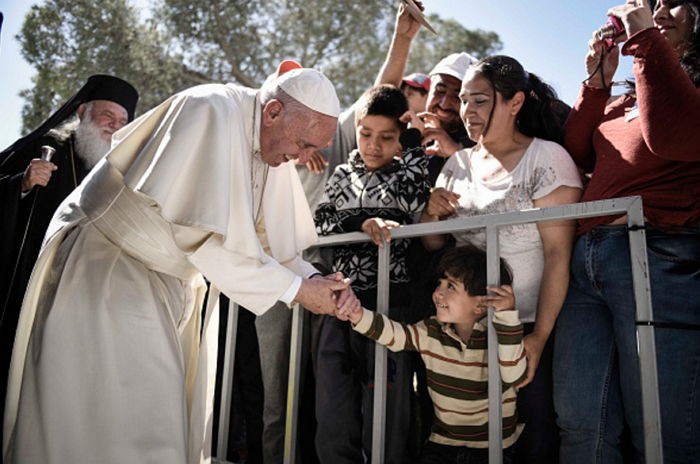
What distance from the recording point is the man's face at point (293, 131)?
9.59 feet

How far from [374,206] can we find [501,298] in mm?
973

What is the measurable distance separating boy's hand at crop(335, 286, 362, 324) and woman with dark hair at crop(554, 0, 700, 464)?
2.81 feet

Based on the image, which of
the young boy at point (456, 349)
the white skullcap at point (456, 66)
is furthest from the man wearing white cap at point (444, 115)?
the young boy at point (456, 349)

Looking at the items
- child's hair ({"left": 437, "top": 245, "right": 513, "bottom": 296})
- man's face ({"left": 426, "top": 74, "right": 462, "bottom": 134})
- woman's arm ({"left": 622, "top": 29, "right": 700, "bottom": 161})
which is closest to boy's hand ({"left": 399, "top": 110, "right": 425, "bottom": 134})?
man's face ({"left": 426, "top": 74, "right": 462, "bottom": 134})

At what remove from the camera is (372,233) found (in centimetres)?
307

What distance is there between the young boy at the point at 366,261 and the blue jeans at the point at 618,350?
81 cm

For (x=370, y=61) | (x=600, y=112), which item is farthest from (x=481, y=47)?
(x=600, y=112)

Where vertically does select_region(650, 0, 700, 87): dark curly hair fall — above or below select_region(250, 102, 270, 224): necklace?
above

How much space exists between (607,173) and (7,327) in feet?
10.8

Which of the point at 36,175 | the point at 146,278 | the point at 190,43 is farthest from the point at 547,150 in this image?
the point at 190,43

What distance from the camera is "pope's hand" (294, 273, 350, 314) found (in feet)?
9.09

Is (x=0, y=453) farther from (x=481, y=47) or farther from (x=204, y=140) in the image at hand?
(x=481, y=47)

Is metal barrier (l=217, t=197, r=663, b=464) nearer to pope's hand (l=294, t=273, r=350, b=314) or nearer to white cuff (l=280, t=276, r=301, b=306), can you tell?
pope's hand (l=294, t=273, r=350, b=314)

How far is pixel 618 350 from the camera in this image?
7.84ft
